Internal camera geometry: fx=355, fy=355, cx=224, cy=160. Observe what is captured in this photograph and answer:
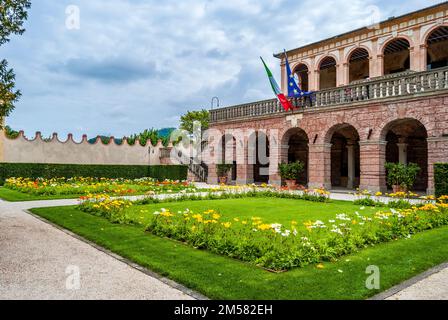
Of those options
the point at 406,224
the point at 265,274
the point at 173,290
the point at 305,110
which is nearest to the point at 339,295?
the point at 265,274

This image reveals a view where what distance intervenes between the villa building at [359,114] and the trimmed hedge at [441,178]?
45.4 inches

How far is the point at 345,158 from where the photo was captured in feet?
86.0

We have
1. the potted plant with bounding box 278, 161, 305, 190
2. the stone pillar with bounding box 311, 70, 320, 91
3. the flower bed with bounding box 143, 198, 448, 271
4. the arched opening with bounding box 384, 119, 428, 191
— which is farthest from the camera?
the stone pillar with bounding box 311, 70, 320, 91

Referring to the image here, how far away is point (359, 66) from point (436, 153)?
1403cm

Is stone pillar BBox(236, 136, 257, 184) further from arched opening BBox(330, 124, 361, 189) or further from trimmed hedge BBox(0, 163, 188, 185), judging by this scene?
trimmed hedge BBox(0, 163, 188, 185)

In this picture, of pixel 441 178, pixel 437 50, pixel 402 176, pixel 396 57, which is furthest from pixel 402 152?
pixel 396 57

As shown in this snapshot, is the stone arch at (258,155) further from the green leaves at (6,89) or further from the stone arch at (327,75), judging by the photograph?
the green leaves at (6,89)

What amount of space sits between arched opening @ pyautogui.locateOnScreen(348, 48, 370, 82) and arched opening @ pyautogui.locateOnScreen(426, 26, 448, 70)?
419 centimetres

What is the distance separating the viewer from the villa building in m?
17.3

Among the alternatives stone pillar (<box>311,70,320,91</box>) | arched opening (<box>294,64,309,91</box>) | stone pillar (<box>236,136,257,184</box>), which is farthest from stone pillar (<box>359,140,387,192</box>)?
arched opening (<box>294,64,309,91</box>)

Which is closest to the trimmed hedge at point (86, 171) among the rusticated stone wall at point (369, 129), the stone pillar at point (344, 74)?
the rusticated stone wall at point (369, 129)

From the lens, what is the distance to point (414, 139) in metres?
22.4
